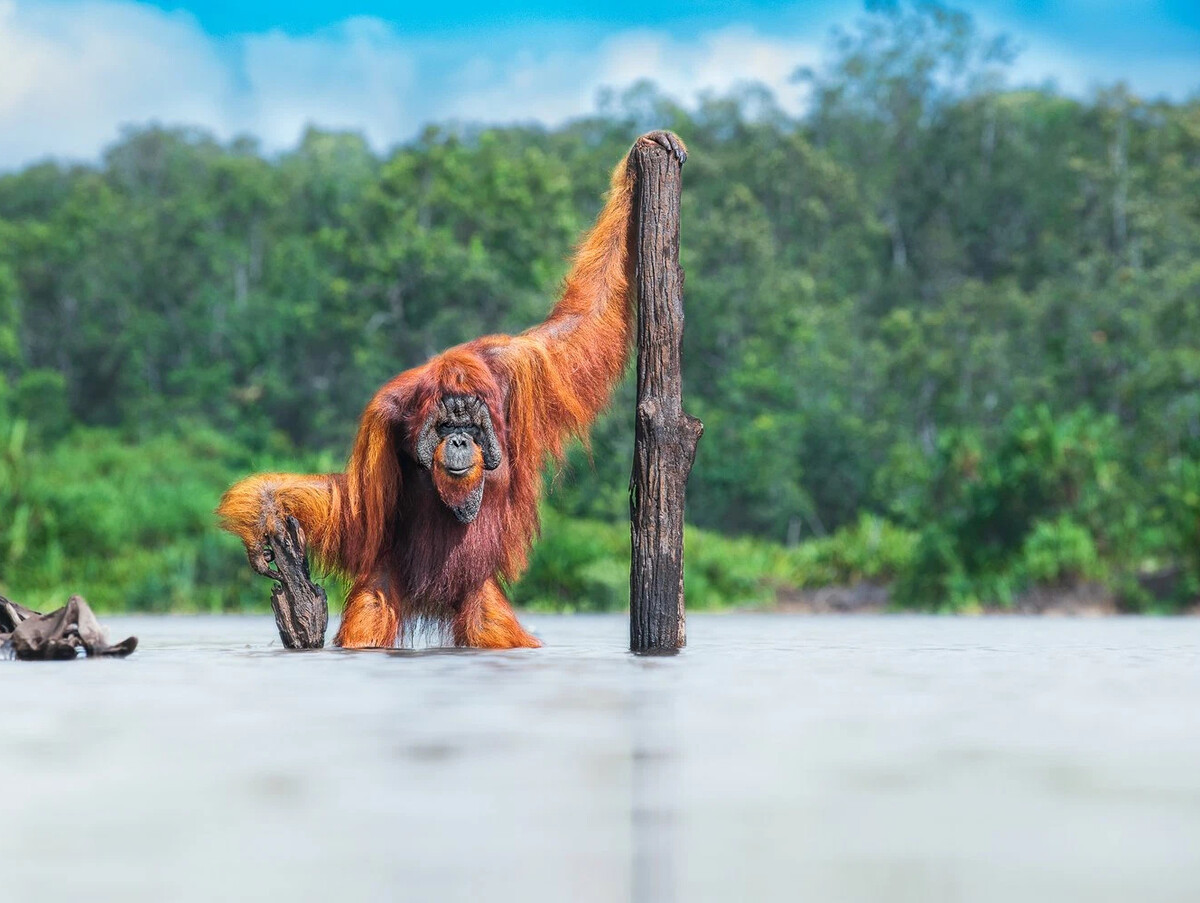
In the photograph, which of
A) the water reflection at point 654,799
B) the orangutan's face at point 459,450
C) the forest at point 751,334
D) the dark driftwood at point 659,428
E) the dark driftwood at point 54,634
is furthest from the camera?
the forest at point 751,334

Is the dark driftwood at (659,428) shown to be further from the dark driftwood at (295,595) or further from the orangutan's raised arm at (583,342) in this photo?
the dark driftwood at (295,595)

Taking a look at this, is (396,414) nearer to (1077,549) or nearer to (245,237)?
(1077,549)

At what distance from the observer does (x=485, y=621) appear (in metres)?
5.80

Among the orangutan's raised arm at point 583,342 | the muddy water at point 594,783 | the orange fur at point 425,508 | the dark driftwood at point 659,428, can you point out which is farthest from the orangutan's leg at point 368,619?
the dark driftwood at point 659,428

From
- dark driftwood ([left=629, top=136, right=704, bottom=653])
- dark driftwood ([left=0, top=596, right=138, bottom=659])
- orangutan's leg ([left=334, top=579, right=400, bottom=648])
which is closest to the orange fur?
orangutan's leg ([left=334, top=579, right=400, bottom=648])

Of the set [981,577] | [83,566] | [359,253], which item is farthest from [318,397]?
[981,577]

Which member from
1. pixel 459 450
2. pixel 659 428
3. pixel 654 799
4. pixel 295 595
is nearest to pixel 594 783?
pixel 654 799

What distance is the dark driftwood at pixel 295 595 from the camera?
226 inches

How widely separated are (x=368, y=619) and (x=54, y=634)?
1136 millimetres

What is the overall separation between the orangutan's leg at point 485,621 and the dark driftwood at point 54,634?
1205mm

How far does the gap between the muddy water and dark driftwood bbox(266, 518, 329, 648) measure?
60 cm

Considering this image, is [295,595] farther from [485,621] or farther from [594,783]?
[594,783]

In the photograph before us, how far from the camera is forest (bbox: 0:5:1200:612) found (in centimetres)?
1523

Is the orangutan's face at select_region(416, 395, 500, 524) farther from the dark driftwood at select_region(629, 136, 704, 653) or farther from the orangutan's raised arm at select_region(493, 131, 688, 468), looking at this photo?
the dark driftwood at select_region(629, 136, 704, 653)
